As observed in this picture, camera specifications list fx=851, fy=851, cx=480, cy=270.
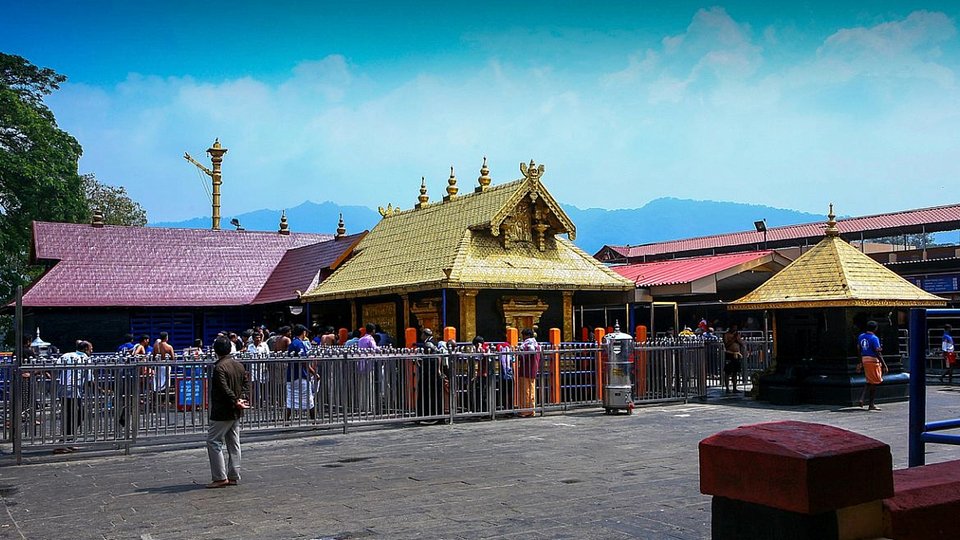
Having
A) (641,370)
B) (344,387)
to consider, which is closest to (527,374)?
(641,370)

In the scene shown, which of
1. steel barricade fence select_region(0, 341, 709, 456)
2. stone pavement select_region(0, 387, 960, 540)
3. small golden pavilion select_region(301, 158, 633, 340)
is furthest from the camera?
small golden pavilion select_region(301, 158, 633, 340)

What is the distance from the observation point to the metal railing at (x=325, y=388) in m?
12.0

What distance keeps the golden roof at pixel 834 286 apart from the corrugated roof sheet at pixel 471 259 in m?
4.23

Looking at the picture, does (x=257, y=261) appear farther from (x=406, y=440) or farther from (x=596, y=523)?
(x=596, y=523)

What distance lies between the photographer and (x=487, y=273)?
64.7 ft

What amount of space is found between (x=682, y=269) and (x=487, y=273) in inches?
304

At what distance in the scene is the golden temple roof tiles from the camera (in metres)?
17.0

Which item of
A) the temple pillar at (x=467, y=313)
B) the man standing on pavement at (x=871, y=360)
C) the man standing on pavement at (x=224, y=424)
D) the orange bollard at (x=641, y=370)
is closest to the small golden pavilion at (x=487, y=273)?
the temple pillar at (x=467, y=313)

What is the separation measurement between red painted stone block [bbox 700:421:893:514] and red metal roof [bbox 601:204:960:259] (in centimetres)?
3360

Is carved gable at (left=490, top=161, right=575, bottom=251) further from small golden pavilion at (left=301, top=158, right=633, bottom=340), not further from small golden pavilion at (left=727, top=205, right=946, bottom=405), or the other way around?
small golden pavilion at (left=727, top=205, right=946, bottom=405)

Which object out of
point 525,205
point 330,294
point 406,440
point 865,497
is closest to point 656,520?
point 865,497

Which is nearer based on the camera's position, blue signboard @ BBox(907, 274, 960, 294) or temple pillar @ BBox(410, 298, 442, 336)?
temple pillar @ BBox(410, 298, 442, 336)

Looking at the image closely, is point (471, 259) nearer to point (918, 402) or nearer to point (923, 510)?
point (918, 402)

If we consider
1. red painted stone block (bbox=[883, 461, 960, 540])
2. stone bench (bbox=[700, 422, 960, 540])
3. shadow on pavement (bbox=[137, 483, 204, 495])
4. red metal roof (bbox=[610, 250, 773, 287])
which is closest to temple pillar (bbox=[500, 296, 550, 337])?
red metal roof (bbox=[610, 250, 773, 287])
